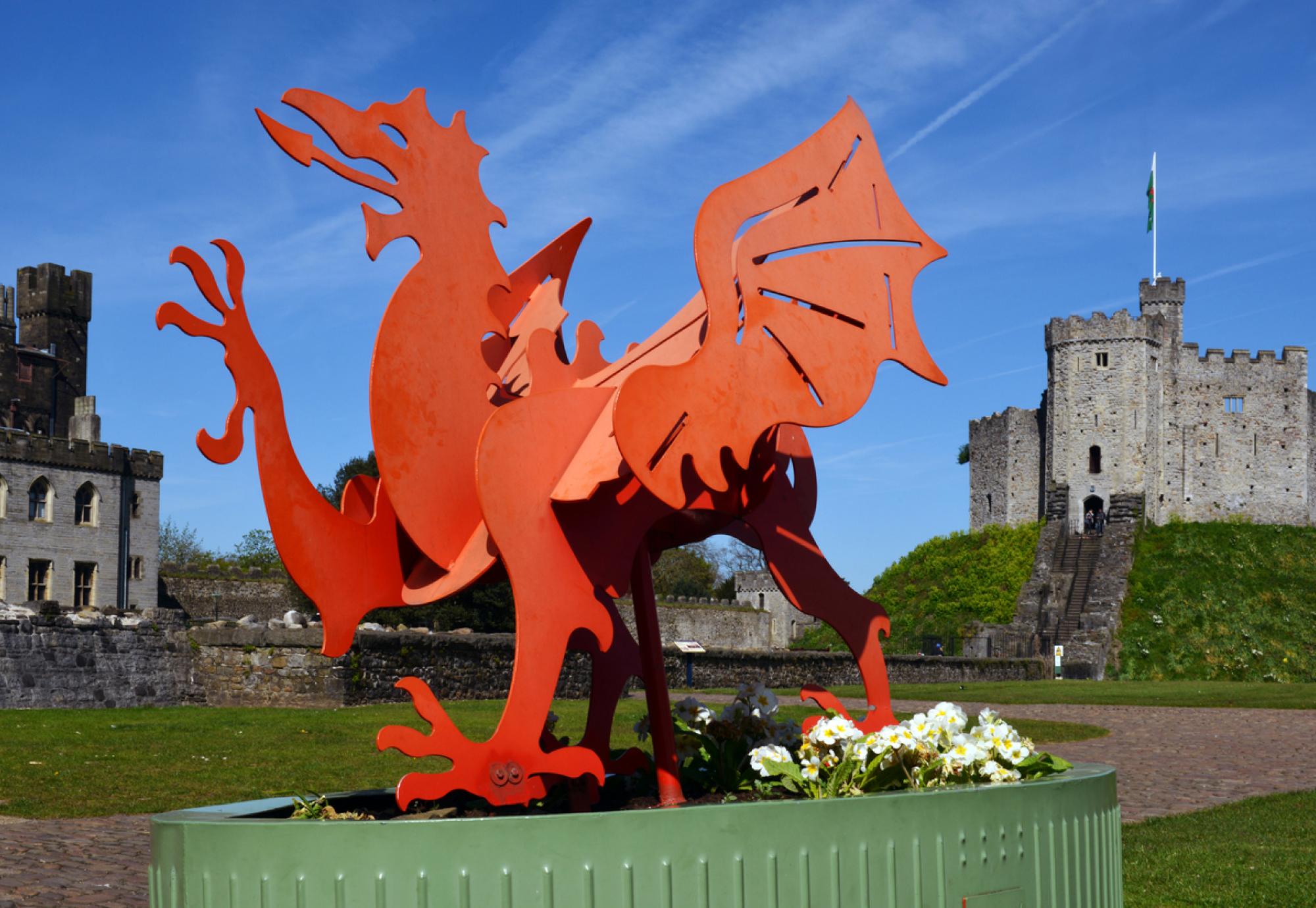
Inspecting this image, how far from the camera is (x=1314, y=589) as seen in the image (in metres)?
42.8

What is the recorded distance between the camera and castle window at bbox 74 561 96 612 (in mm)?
40250

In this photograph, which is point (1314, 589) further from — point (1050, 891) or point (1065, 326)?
point (1050, 891)

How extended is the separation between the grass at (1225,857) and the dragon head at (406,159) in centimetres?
454

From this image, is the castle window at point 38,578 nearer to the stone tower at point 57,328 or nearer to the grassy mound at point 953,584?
the stone tower at point 57,328

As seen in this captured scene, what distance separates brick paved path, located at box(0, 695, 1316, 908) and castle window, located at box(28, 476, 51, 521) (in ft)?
81.6

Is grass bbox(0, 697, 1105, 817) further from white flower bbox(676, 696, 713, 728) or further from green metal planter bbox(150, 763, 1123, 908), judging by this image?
green metal planter bbox(150, 763, 1123, 908)

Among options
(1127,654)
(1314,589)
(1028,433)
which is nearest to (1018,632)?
(1127,654)

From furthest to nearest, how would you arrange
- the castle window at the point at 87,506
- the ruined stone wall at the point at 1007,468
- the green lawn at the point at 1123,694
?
1. the ruined stone wall at the point at 1007,468
2. the castle window at the point at 87,506
3. the green lawn at the point at 1123,694

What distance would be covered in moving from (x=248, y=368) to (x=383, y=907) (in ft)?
6.52

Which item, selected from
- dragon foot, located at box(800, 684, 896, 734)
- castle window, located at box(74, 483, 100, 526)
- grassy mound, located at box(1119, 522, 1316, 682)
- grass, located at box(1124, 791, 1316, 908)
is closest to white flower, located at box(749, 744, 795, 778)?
dragon foot, located at box(800, 684, 896, 734)

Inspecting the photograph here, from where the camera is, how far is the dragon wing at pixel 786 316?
4426 millimetres

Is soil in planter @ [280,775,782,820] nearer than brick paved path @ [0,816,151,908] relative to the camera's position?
Yes

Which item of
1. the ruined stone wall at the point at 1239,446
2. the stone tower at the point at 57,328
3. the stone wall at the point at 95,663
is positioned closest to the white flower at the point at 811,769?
the stone wall at the point at 95,663

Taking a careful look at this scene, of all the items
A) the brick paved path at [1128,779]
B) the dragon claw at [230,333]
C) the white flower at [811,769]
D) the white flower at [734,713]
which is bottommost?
the brick paved path at [1128,779]
